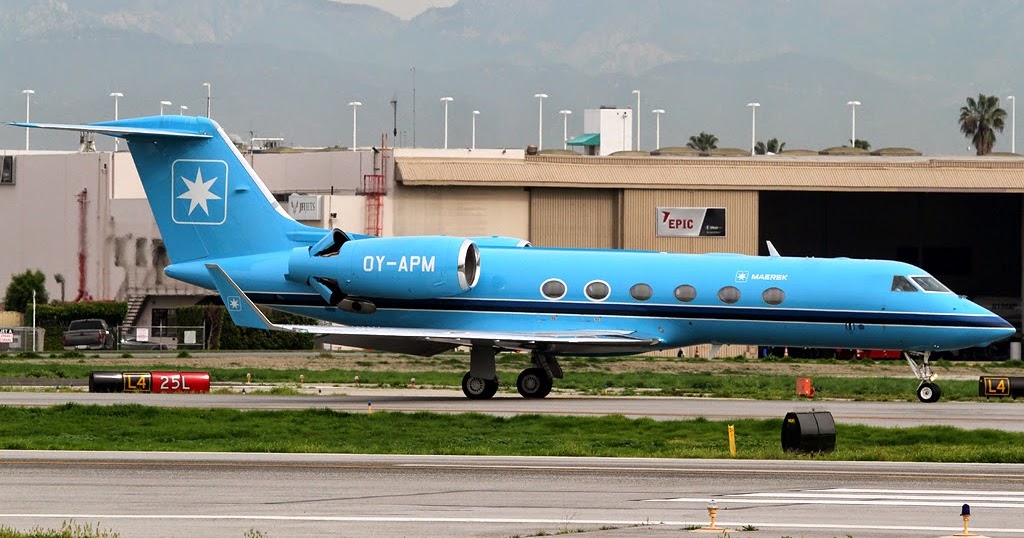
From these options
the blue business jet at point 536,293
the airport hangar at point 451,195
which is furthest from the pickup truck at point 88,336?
the blue business jet at point 536,293

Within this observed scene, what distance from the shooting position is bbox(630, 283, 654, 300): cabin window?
33.2 m

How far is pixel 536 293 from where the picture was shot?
110 feet

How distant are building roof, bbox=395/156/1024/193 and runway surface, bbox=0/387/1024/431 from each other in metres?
31.1

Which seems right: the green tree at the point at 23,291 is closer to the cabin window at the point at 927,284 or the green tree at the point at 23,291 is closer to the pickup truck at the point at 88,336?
the pickup truck at the point at 88,336

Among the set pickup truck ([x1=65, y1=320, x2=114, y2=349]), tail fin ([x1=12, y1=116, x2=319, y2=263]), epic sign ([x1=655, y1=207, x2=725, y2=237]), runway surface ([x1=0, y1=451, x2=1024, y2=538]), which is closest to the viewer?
runway surface ([x1=0, y1=451, x2=1024, y2=538])

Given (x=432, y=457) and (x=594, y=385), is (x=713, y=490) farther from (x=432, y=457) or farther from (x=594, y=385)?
(x=594, y=385)

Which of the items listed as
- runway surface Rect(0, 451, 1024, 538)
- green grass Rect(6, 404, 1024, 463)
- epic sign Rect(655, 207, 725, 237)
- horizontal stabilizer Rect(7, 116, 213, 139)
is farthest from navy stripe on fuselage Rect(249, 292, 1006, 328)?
epic sign Rect(655, 207, 725, 237)

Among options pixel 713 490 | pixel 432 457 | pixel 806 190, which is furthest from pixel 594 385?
pixel 806 190

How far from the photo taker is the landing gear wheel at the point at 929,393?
32.6 meters

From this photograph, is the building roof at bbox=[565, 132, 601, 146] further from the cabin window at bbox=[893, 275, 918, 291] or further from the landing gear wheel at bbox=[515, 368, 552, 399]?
the cabin window at bbox=[893, 275, 918, 291]

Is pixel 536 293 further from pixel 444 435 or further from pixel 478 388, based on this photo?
pixel 444 435

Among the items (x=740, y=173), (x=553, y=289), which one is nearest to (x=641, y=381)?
(x=553, y=289)

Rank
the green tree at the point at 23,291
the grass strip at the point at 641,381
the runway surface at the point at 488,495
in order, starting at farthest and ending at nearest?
the green tree at the point at 23,291, the grass strip at the point at 641,381, the runway surface at the point at 488,495

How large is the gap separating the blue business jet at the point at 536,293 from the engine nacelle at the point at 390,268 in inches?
1.2
